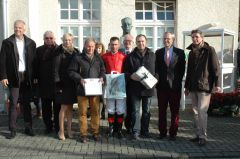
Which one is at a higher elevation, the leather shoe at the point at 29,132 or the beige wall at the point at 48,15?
the beige wall at the point at 48,15

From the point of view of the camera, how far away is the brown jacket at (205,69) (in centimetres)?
703

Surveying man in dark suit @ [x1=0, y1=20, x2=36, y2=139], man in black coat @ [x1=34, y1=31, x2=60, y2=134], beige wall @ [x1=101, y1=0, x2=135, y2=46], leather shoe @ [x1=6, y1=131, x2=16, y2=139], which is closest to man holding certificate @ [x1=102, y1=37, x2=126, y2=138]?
man in black coat @ [x1=34, y1=31, x2=60, y2=134]

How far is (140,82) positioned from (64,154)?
184 cm

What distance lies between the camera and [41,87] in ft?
25.9

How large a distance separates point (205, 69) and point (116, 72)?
158cm

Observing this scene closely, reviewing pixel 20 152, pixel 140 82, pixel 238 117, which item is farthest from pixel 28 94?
pixel 238 117

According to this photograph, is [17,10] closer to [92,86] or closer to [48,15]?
[48,15]

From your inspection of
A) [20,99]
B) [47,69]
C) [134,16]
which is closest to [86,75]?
[47,69]

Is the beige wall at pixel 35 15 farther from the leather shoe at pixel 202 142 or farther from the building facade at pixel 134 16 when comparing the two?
the leather shoe at pixel 202 142

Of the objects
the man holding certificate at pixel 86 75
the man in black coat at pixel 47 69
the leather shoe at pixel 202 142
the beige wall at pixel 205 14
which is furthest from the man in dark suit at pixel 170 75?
the beige wall at pixel 205 14

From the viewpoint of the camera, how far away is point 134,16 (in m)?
11.8

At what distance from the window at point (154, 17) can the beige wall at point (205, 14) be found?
0.37 meters

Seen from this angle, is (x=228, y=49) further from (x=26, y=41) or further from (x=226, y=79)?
(x=26, y=41)

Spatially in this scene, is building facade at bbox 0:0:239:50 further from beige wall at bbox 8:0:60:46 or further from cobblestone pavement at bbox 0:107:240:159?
cobblestone pavement at bbox 0:107:240:159
